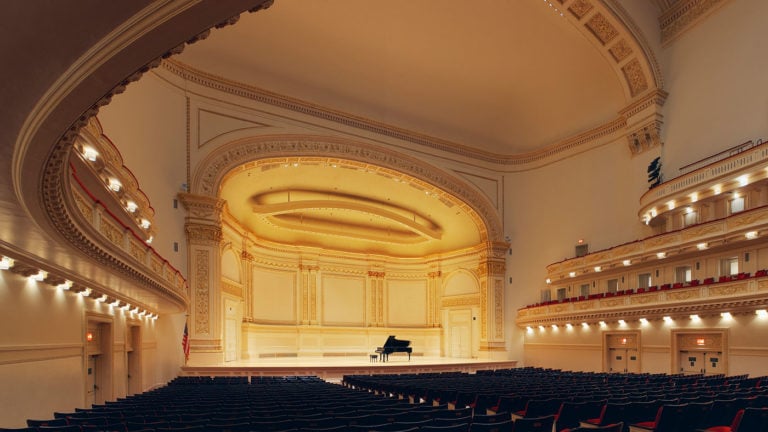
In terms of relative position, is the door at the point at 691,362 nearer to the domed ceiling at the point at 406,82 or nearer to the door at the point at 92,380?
the domed ceiling at the point at 406,82

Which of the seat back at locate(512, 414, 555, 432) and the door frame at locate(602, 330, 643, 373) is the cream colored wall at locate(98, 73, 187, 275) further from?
the door frame at locate(602, 330, 643, 373)

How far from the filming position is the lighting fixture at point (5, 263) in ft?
23.3

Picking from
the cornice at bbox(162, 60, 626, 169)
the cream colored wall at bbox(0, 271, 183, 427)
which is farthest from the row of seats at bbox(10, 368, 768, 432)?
the cornice at bbox(162, 60, 626, 169)

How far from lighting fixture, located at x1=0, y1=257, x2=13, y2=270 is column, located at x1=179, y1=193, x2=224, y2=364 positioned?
37.3 ft

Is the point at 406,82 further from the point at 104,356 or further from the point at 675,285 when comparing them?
the point at 104,356

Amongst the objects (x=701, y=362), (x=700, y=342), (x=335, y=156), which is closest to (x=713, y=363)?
(x=701, y=362)

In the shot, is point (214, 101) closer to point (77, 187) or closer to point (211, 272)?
point (211, 272)

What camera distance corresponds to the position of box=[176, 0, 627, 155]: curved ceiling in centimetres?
1958

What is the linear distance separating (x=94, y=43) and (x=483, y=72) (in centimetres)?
2126

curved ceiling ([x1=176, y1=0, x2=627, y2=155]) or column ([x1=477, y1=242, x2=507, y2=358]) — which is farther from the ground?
curved ceiling ([x1=176, y1=0, x2=627, y2=155])

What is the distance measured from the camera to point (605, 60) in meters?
21.8

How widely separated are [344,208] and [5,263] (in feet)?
61.6

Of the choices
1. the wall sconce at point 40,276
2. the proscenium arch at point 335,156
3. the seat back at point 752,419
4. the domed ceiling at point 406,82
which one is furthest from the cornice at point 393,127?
the seat back at point 752,419

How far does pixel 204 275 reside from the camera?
62.3ft
